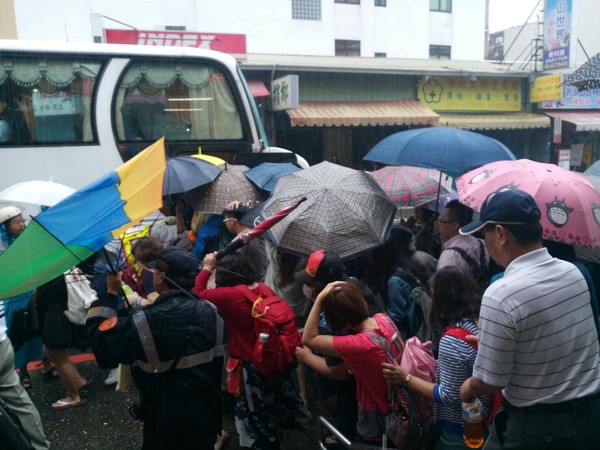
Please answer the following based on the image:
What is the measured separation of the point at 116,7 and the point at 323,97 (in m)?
11.6

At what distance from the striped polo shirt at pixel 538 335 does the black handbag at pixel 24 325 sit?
11.8ft

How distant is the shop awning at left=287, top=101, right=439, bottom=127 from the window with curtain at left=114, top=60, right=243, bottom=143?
5899mm

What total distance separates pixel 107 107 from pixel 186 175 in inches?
89.3

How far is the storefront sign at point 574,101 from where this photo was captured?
15992 mm

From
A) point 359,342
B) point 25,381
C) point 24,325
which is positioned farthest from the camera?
point 25,381

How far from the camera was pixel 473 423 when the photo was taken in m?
2.29

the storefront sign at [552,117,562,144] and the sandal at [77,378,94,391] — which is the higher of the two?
the storefront sign at [552,117,562,144]

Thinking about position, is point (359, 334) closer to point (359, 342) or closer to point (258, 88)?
point (359, 342)

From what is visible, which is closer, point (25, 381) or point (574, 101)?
point (25, 381)

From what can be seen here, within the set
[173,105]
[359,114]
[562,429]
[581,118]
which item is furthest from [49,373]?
[581,118]

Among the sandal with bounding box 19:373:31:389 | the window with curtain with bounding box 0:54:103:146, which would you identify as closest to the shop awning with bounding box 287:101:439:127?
the window with curtain with bounding box 0:54:103:146

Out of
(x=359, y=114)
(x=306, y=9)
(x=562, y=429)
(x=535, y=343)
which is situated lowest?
(x=562, y=429)

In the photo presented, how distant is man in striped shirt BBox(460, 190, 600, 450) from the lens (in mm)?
1908

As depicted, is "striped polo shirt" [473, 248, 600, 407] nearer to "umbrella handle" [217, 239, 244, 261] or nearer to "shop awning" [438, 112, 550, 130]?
"umbrella handle" [217, 239, 244, 261]
